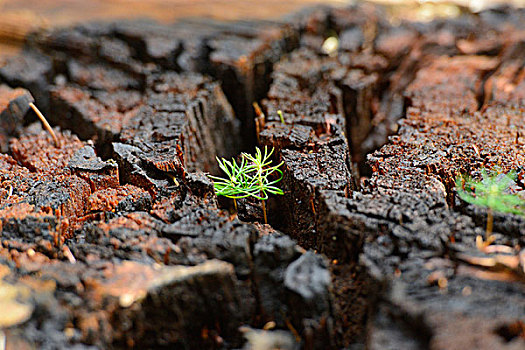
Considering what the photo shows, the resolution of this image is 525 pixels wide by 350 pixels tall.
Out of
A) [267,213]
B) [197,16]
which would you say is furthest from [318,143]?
[197,16]

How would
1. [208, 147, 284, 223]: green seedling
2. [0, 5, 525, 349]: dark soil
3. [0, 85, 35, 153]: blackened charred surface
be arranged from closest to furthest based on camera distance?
[0, 5, 525, 349]: dark soil
[208, 147, 284, 223]: green seedling
[0, 85, 35, 153]: blackened charred surface

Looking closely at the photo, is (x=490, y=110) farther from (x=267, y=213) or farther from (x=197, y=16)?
(x=197, y=16)

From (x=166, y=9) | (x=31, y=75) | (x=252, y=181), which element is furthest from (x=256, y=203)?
(x=166, y=9)

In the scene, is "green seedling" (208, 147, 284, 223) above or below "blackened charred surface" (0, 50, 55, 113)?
below

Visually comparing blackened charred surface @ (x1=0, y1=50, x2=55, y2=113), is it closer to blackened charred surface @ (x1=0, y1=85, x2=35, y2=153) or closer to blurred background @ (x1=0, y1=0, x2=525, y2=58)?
blackened charred surface @ (x1=0, y1=85, x2=35, y2=153)

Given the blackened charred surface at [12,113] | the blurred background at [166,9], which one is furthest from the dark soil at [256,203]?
the blurred background at [166,9]

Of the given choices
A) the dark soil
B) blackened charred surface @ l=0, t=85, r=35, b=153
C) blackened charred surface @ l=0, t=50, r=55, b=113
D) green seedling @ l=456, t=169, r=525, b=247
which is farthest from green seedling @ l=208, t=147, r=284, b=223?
blackened charred surface @ l=0, t=50, r=55, b=113

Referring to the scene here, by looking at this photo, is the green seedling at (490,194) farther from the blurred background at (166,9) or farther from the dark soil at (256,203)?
the blurred background at (166,9)
